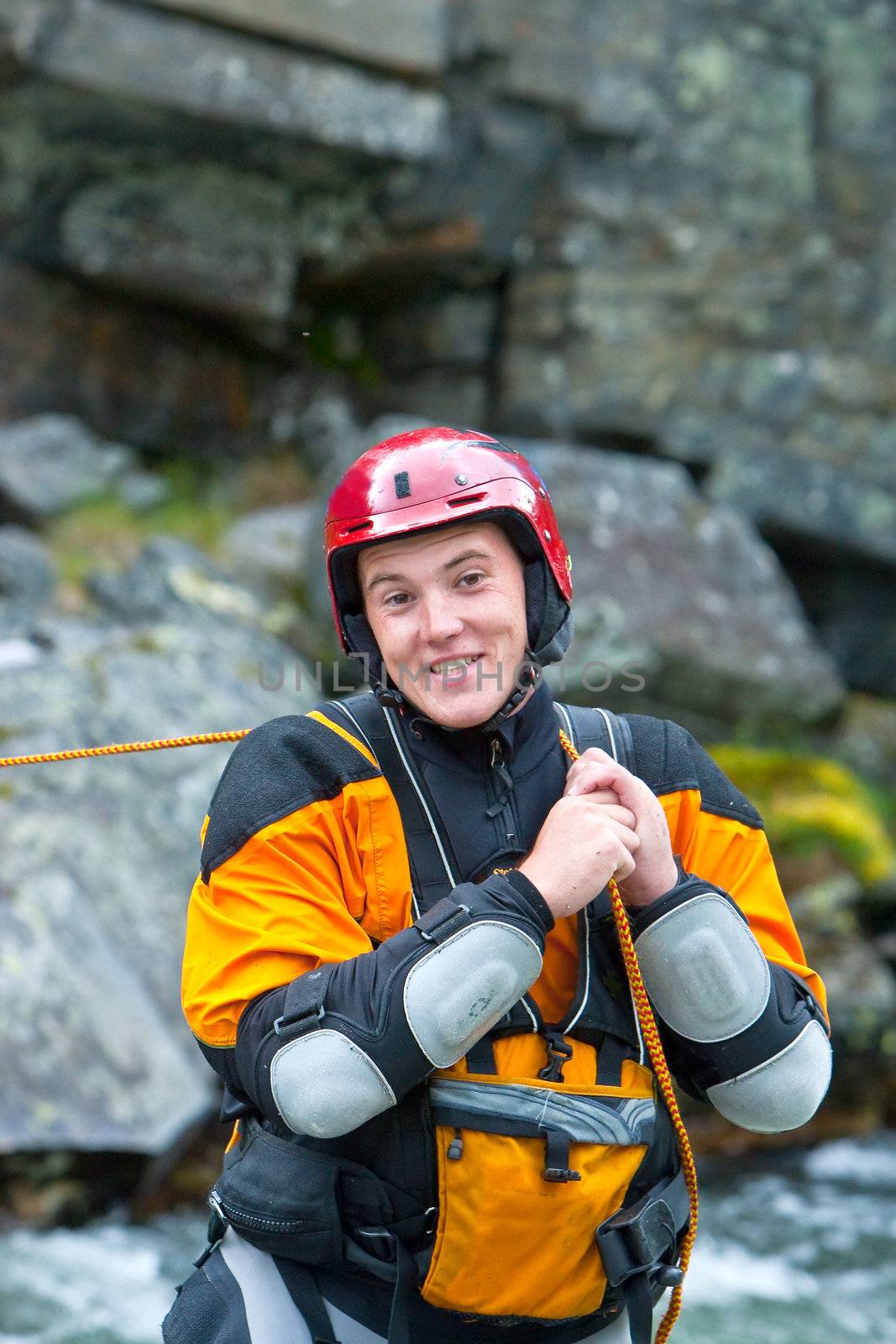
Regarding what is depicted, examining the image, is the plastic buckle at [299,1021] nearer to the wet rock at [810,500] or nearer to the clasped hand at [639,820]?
the clasped hand at [639,820]

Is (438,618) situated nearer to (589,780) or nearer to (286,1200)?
(589,780)

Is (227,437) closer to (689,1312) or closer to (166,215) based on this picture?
(166,215)

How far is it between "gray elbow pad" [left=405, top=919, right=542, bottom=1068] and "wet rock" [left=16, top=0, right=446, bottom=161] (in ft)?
20.3

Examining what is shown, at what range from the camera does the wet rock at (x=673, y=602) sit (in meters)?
6.28

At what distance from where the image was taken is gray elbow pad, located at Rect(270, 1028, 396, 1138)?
5.66 ft

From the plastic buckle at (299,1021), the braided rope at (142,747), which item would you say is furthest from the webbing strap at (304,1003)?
the braided rope at (142,747)

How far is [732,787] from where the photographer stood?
215 cm

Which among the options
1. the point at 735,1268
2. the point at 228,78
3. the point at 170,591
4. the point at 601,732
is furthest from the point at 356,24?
the point at 735,1268

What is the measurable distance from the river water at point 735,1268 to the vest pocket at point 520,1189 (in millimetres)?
2225

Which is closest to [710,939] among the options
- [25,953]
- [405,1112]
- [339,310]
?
[405,1112]

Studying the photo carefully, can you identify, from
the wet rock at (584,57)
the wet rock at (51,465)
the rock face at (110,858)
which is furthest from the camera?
the wet rock at (584,57)

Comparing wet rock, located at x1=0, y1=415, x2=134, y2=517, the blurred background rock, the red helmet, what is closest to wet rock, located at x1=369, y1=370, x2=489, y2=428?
the blurred background rock

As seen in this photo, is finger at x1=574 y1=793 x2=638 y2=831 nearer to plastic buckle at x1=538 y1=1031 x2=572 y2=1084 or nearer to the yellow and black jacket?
the yellow and black jacket

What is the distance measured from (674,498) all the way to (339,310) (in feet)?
9.77
